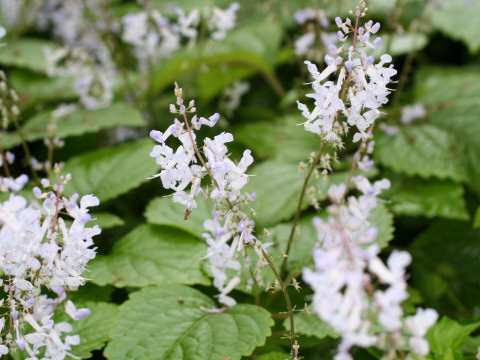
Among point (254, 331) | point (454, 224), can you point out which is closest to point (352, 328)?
point (254, 331)

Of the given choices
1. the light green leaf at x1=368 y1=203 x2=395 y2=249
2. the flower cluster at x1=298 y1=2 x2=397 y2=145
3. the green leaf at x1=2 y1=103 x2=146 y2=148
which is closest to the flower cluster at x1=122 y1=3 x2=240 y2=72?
the green leaf at x1=2 y1=103 x2=146 y2=148

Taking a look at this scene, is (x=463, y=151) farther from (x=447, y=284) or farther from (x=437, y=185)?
(x=447, y=284)

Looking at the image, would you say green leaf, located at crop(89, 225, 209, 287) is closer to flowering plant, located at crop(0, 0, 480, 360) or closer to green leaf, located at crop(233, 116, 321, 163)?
flowering plant, located at crop(0, 0, 480, 360)

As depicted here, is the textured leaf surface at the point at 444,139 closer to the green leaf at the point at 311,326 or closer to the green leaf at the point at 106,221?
the green leaf at the point at 311,326

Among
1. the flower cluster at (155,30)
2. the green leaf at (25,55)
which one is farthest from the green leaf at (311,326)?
the green leaf at (25,55)


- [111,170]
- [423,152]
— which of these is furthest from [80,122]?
[423,152]

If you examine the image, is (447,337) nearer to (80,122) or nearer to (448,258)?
(448,258)

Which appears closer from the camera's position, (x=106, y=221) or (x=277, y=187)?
(x=106, y=221)

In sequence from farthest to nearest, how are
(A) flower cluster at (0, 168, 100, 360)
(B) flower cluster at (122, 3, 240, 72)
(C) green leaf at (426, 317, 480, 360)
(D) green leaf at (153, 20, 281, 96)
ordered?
(D) green leaf at (153, 20, 281, 96) → (B) flower cluster at (122, 3, 240, 72) → (C) green leaf at (426, 317, 480, 360) → (A) flower cluster at (0, 168, 100, 360)
